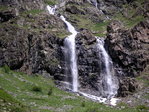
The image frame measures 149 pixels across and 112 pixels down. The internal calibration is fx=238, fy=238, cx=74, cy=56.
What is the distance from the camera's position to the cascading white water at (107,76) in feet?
154

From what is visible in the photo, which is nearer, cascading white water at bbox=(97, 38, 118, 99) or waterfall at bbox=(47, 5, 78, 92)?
cascading white water at bbox=(97, 38, 118, 99)

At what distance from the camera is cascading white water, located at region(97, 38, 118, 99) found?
4687 cm

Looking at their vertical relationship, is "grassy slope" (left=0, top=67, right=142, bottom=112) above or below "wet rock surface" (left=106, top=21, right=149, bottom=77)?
below

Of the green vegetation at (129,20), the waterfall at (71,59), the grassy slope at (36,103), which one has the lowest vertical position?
the grassy slope at (36,103)

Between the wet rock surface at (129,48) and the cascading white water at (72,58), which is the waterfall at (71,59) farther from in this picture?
the wet rock surface at (129,48)

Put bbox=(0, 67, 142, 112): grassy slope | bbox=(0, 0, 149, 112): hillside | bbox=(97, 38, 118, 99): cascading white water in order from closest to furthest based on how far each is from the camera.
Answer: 1. bbox=(0, 67, 142, 112): grassy slope
2. bbox=(0, 0, 149, 112): hillside
3. bbox=(97, 38, 118, 99): cascading white water

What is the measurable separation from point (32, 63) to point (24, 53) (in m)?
2.64

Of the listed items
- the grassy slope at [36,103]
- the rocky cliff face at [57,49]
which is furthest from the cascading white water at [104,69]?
the grassy slope at [36,103]

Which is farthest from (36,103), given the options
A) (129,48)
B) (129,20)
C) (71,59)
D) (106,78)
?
(129,20)

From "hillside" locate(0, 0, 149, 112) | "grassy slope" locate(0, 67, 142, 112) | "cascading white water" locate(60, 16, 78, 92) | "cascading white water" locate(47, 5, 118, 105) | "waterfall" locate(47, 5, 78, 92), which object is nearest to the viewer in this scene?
"grassy slope" locate(0, 67, 142, 112)

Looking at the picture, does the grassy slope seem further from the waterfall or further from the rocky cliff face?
the waterfall

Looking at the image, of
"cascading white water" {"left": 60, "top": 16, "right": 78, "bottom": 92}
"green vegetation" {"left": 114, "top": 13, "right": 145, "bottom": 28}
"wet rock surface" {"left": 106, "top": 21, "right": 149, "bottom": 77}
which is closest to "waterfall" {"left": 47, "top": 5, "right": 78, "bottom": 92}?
"cascading white water" {"left": 60, "top": 16, "right": 78, "bottom": 92}

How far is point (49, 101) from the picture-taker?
25875mm

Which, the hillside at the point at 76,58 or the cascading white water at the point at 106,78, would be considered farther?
the cascading white water at the point at 106,78
